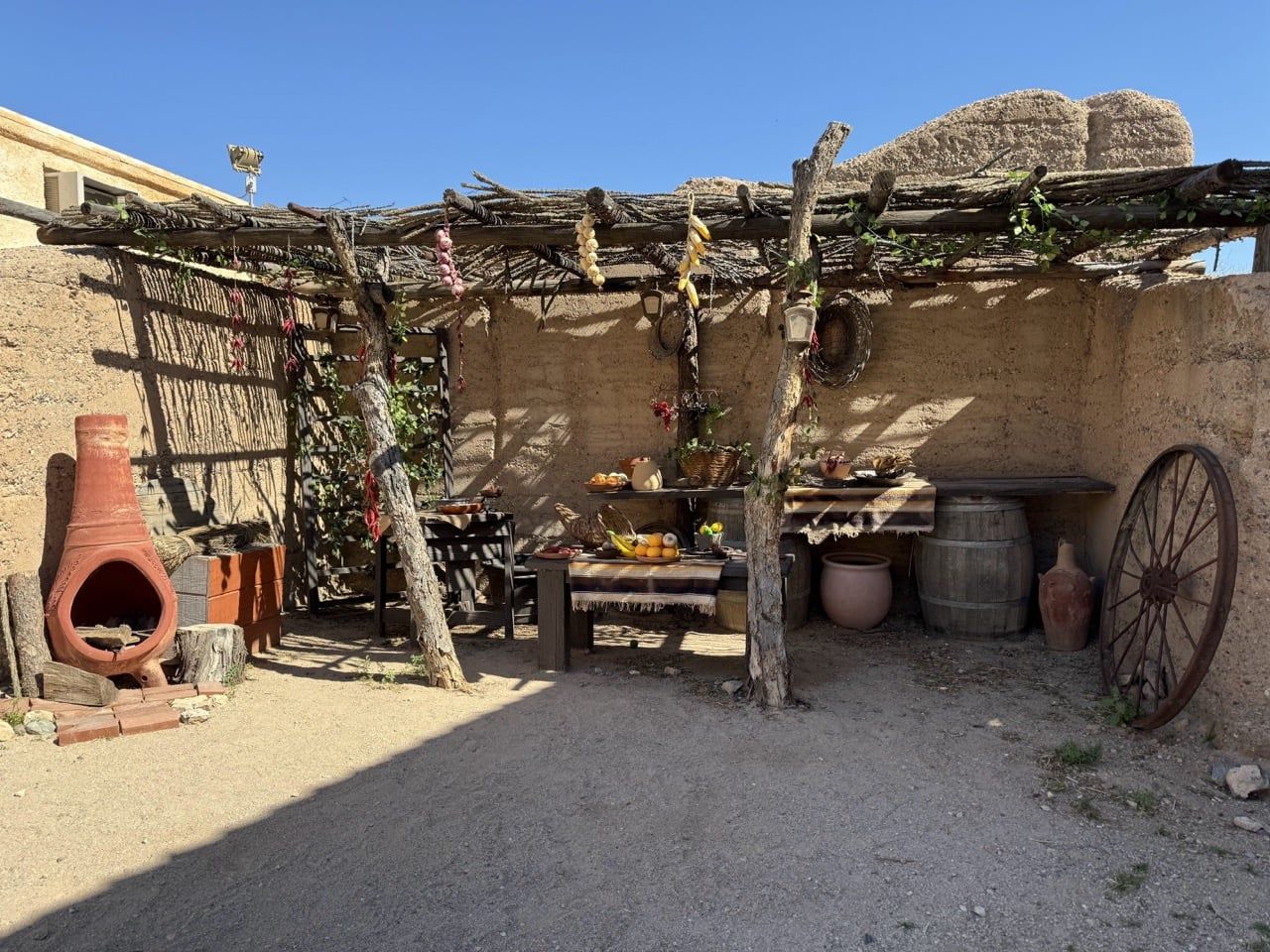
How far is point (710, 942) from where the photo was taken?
2.37m

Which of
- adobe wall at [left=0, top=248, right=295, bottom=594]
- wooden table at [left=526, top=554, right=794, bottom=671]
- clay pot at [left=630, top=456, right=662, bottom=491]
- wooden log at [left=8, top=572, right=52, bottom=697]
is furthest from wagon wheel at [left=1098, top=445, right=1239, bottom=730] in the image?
adobe wall at [left=0, top=248, right=295, bottom=594]

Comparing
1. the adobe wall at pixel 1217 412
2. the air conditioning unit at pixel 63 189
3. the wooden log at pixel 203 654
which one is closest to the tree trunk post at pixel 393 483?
the wooden log at pixel 203 654

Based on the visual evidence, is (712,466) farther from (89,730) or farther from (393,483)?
(89,730)

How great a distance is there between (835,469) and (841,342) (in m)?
1.14

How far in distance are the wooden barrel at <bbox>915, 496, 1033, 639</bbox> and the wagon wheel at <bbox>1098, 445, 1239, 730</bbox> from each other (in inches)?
29.9

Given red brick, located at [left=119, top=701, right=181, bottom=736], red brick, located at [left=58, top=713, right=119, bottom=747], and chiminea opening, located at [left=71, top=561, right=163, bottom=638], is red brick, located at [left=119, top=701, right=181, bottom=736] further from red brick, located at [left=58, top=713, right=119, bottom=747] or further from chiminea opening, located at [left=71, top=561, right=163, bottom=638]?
chiminea opening, located at [left=71, top=561, right=163, bottom=638]

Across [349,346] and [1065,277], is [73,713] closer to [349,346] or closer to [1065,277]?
[349,346]

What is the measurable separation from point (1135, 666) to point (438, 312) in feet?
18.8

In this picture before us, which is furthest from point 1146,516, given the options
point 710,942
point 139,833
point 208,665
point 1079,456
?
point 208,665

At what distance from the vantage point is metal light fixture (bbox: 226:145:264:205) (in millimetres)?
8531

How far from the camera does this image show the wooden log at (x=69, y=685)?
4133mm

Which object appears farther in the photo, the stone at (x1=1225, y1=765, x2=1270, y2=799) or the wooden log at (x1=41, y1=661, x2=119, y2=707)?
the wooden log at (x1=41, y1=661, x2=119, y2=707)

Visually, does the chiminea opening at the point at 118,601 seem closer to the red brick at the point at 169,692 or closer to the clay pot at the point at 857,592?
the red brick at the point at 169,692

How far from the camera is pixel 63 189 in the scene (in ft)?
23.6
